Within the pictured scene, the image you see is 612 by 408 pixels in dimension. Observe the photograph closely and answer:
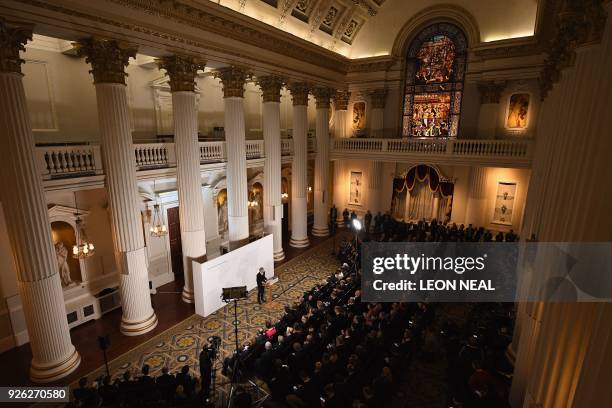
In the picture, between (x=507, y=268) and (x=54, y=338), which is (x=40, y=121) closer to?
(x=54, y=338)

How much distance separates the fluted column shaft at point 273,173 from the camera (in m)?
13.2

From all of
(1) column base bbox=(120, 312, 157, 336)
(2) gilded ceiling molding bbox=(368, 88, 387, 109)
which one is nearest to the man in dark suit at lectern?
(1) column base bbox=(120, 312, 157, 336)

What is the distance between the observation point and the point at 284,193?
57.2 ft

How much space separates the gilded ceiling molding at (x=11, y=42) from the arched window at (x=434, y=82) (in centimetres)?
1555

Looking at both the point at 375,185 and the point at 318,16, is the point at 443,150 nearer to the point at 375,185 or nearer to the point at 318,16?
the point at 375,185

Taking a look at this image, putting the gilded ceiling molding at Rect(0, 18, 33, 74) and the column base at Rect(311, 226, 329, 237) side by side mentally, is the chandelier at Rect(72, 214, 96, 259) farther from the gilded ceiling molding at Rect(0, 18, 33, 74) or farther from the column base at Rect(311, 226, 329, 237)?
the column base at Rect(311, 226, 329, 237)

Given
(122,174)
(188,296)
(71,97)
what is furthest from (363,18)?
(188,296)

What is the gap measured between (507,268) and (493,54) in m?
9.14

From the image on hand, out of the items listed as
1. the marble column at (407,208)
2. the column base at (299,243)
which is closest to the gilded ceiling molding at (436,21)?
the marble column at (407,208)

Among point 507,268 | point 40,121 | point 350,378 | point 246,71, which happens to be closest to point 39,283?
point 40,121

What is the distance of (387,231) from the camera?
1555cm

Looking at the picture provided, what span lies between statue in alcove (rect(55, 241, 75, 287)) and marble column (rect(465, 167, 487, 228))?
634 inches

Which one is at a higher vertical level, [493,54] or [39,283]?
[493,54]

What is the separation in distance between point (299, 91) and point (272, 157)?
3.23 meters
